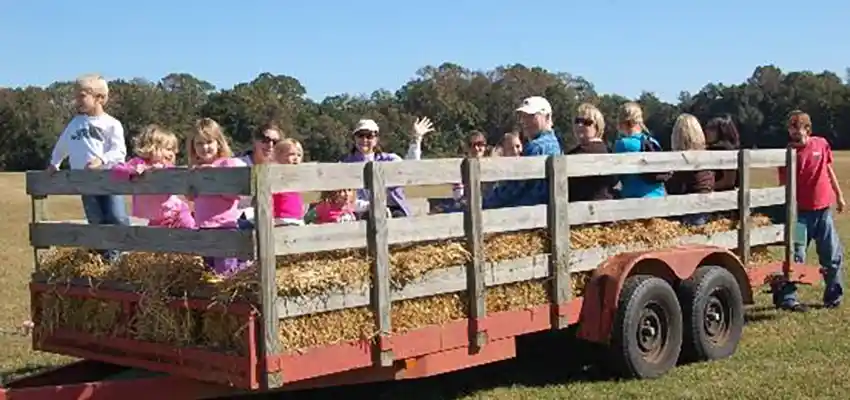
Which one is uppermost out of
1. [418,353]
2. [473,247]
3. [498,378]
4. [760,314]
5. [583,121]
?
[583,121]

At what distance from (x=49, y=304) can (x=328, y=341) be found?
2.09 meters

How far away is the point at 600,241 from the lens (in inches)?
295

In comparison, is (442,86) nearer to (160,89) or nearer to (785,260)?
(160,89)

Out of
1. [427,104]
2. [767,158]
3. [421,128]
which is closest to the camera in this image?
[767,158]

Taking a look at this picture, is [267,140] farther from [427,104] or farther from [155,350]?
[427,104]

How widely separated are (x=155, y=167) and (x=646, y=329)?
3690 millimetres

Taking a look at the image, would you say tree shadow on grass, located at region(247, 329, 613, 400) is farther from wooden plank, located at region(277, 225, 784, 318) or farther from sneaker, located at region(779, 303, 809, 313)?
sneaker, located at region(779, 303, 809, 313)

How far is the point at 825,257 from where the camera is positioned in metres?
10.7

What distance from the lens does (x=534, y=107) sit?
26.2 feet

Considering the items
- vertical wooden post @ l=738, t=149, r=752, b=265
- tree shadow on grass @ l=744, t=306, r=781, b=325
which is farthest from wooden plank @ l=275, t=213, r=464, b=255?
tree shadow on grass @ l=744, t=306, r=781, b=325

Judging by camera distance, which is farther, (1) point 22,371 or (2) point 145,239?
(1) point 22,371

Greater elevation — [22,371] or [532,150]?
[532,150]

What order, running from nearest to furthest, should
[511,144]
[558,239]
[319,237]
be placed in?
1. [319,237]
2. [558,239]
3. [511,144]

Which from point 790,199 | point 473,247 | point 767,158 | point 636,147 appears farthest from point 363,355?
point 790,199
